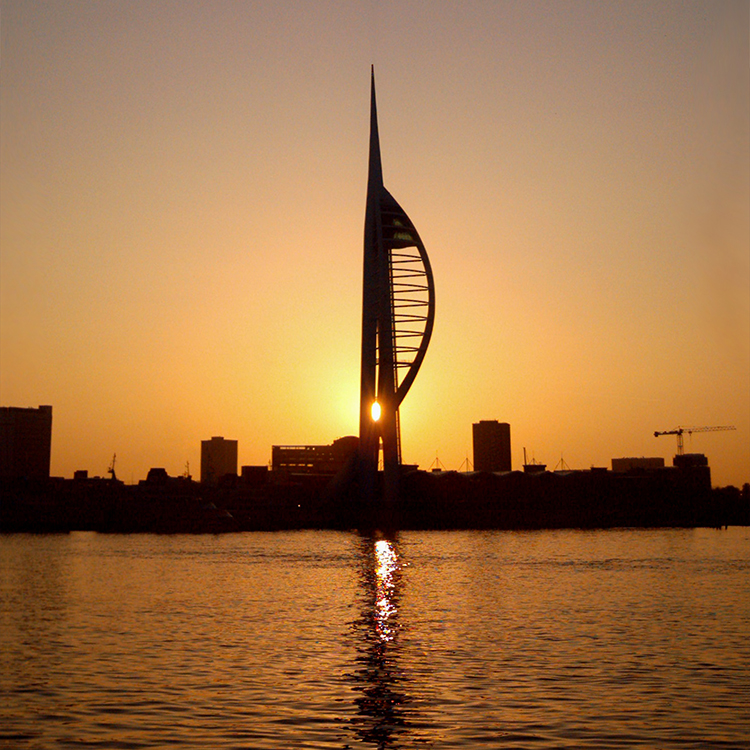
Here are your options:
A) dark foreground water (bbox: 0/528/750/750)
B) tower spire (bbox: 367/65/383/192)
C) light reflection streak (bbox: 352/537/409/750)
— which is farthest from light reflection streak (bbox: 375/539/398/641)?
tower spire (bbox: 367/65/383/192)

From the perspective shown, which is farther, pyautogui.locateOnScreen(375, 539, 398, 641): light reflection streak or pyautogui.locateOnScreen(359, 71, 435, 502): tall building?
pyautogui.locateOnScreen(359, 71, 435, 502): tall building

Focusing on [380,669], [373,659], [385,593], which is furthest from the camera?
[385,593]

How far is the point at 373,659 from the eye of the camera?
1034 inches

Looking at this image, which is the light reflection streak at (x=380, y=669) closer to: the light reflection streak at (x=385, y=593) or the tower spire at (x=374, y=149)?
the light reflection streak at (x=385, y=593)

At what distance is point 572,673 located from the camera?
23.8m

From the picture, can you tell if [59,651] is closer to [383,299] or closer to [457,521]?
[383,299]

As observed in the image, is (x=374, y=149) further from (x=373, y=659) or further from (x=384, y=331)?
(x=373, y=659)

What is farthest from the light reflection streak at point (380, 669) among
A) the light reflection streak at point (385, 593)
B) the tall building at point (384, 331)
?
the tall building at point (384, 331)

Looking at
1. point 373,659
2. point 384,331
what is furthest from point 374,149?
point 373,659

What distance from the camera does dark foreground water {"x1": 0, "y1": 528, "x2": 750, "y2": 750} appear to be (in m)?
18.1

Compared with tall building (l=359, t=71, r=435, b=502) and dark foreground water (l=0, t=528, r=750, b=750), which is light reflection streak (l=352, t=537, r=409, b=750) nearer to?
dark foreground water (l=0, t=528, r=750, b=750)

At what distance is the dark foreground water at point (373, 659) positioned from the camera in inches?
713

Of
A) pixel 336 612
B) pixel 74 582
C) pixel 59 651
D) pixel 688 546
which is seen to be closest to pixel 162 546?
pixel 74 582

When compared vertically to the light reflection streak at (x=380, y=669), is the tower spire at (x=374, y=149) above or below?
above
